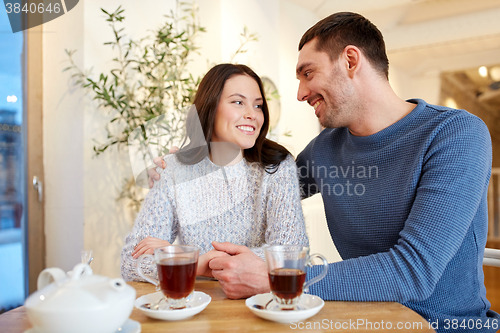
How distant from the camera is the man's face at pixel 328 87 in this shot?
4.60 feet

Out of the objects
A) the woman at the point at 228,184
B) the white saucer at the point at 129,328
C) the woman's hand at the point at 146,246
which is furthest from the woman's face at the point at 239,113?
the white saucer at the point at 129,328

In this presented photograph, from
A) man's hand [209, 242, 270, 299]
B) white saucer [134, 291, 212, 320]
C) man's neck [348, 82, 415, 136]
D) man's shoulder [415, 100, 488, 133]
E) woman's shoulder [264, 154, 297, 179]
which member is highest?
man's neck [348, 82, 415, 136]

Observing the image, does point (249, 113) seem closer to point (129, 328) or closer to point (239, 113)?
point (239, 113)

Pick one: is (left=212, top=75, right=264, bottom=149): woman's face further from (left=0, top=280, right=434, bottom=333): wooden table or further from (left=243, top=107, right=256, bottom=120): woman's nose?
(left=0, top=280, right=434, bottom=333): wooden table

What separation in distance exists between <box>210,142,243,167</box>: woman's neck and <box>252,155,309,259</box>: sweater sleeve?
0.20 m

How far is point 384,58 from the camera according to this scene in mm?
1470

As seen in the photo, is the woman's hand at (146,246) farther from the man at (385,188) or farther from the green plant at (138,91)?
the green plant at (138,91)

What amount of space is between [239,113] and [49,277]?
101 cm

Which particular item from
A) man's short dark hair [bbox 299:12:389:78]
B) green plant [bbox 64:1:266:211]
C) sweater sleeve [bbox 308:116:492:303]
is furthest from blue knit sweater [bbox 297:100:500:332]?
green plant [bbox 64:1:266:211]

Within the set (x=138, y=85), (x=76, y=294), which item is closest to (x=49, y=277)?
(x=76, y=294)

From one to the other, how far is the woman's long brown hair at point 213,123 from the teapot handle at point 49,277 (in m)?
0.94

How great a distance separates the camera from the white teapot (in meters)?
0.60

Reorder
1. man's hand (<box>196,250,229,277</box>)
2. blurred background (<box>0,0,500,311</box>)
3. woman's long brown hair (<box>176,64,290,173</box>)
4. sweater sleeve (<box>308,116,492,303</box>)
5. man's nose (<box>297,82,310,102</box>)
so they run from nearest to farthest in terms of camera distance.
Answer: sweater sleeve (<box>308,116,492,303</box>) < man's hand (<box>196,250,229,277</box>) < man's nose (<box>297,82,310,102</box>) < woman's long brown hair (<box>176,64,290,173</box>) < blurred background (<box>0,0,500,311</box>)

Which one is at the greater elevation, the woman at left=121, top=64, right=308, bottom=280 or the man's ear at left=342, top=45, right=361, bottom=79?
the man's ear at left=342, top=45, right=361, bottom=79
